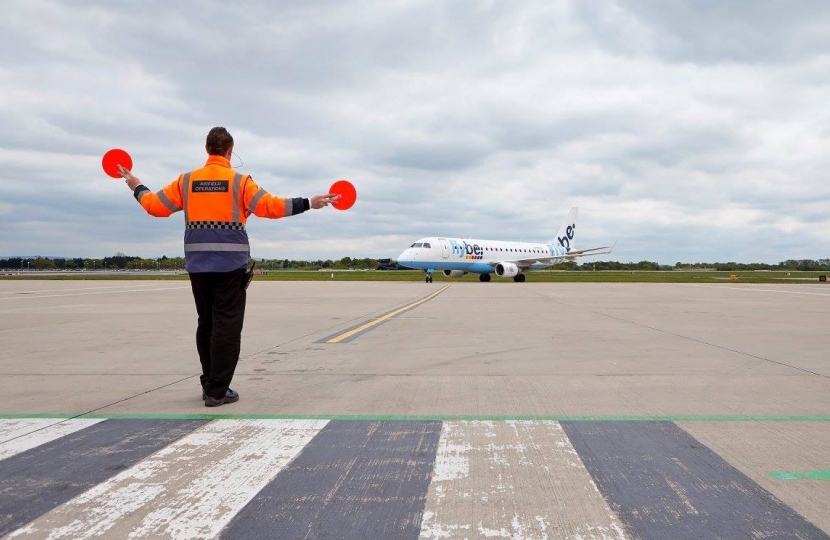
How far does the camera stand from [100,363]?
615cm

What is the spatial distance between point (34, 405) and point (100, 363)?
1.98 m

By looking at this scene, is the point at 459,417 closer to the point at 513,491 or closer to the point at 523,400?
the point at 523,400

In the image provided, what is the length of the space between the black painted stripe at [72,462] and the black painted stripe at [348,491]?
2.75 feet

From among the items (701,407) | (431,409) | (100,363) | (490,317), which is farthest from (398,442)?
(490,317)

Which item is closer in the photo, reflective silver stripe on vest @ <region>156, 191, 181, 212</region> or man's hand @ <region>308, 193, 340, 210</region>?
reflective silver stripe on vest @ <region>156, 191, 181, 212</region>

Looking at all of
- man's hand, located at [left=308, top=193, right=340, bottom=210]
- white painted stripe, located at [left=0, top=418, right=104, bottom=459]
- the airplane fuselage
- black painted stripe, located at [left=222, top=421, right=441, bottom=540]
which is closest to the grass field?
the airplane fuselage

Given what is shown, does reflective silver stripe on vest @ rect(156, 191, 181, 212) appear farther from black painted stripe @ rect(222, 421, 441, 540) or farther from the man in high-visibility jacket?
black painted stripe @ rect(222, 421, 441, 540)

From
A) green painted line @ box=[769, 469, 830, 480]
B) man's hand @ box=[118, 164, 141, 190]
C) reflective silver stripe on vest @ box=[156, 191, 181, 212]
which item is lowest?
green painted line @ box=[769, 469, 830, 480]

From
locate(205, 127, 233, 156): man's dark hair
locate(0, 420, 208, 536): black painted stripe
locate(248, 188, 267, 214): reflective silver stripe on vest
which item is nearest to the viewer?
locate(0, 420, 208, 536): black painted stripe

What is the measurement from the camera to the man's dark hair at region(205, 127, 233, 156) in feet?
15.6

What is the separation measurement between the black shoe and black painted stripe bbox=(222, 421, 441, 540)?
1.24 metres

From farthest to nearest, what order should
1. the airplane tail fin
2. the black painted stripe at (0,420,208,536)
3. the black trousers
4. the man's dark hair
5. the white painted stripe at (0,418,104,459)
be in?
the airplane tail fin → the man's dark hair → the black trousers → the white painted stripe at (0,418,104,459) → the black painted stripe at (0,420,208,536)

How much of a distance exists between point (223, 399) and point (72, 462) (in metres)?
1.46

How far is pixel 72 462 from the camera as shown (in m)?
2.97
